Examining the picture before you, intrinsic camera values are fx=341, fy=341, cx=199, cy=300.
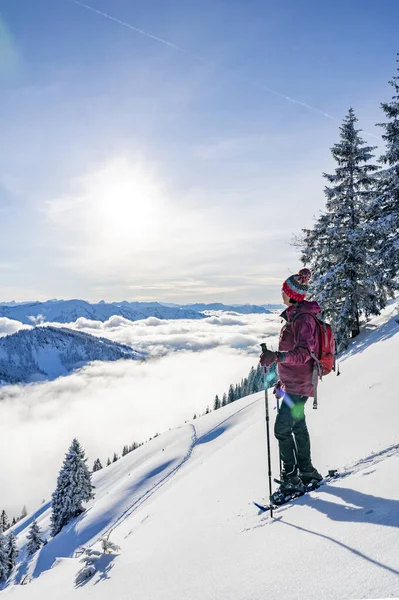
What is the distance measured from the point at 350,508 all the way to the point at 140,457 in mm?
47040

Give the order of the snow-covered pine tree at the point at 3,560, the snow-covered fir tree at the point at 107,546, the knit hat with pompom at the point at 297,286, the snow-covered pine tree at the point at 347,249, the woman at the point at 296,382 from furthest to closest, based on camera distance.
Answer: the snow-covered pine tree at the point at 3,560 < the snow-covered pine tree at the point at 347,249 < the knit hat with pompom at the point at 297,286 < the woman at the point at 296,382 < the snow-covered fir tree at the point at 107,546

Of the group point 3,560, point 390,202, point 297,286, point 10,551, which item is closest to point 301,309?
point 297,286

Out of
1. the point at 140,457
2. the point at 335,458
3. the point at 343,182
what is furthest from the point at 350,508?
the point at 140,457

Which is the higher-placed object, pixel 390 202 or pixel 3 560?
pixel 390 202

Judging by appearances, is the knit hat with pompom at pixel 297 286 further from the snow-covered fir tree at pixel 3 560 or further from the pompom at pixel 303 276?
the snow-covered fir tree at pixel 3 560

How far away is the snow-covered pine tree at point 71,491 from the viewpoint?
4388 cm

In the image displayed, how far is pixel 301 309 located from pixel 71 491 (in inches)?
1972

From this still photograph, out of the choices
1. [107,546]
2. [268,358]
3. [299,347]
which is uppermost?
[299,347]

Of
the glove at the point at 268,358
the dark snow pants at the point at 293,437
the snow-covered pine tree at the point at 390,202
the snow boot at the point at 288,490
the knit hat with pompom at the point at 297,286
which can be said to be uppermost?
the snow-covered pine tree at the point at 390,202

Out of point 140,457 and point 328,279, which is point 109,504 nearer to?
point 140,457

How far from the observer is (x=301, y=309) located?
4926 millimetres

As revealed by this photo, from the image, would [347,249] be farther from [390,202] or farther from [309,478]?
[309,478]

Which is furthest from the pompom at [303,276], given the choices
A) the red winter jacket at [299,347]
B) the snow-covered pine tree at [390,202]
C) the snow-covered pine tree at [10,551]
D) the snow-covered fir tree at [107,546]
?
the snow-covered pine tree at [10,551]

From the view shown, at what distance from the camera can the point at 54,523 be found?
147 ft
